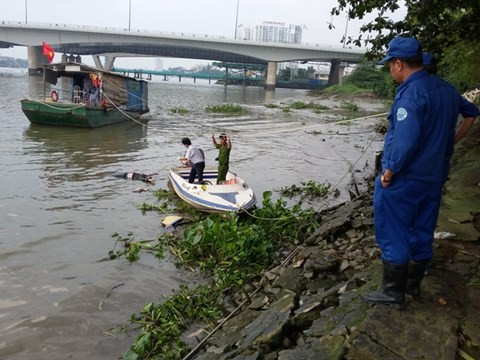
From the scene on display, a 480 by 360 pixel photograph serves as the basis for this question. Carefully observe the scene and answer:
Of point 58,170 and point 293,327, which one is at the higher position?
point 293,327

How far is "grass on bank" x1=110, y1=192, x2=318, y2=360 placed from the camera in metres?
4.95

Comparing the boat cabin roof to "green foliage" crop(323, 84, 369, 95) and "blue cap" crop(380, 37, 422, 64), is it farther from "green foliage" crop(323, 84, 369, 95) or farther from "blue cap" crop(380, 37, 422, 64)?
"green foliage" crop(323, 84, 369, 95)

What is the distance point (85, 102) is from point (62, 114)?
2642 millimetres

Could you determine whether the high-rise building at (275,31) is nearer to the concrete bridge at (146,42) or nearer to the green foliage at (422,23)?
the concrete bridge at (146,42)

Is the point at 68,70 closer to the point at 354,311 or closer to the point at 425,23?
the point at 425,23

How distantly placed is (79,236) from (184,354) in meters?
4.52

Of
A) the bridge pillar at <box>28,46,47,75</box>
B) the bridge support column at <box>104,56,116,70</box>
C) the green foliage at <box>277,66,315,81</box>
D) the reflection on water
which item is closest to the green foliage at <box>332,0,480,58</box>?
the reflection on water

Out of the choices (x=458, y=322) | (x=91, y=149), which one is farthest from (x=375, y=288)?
(x=91, y=149)

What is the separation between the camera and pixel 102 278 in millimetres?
6602

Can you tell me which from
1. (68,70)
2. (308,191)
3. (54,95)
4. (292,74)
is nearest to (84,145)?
(68,70)

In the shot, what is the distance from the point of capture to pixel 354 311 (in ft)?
12.0

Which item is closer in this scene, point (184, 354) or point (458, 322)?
point (458, 322)

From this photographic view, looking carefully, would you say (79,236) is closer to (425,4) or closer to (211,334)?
(211,334)

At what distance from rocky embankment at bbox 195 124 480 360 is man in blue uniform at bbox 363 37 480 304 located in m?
0.36
